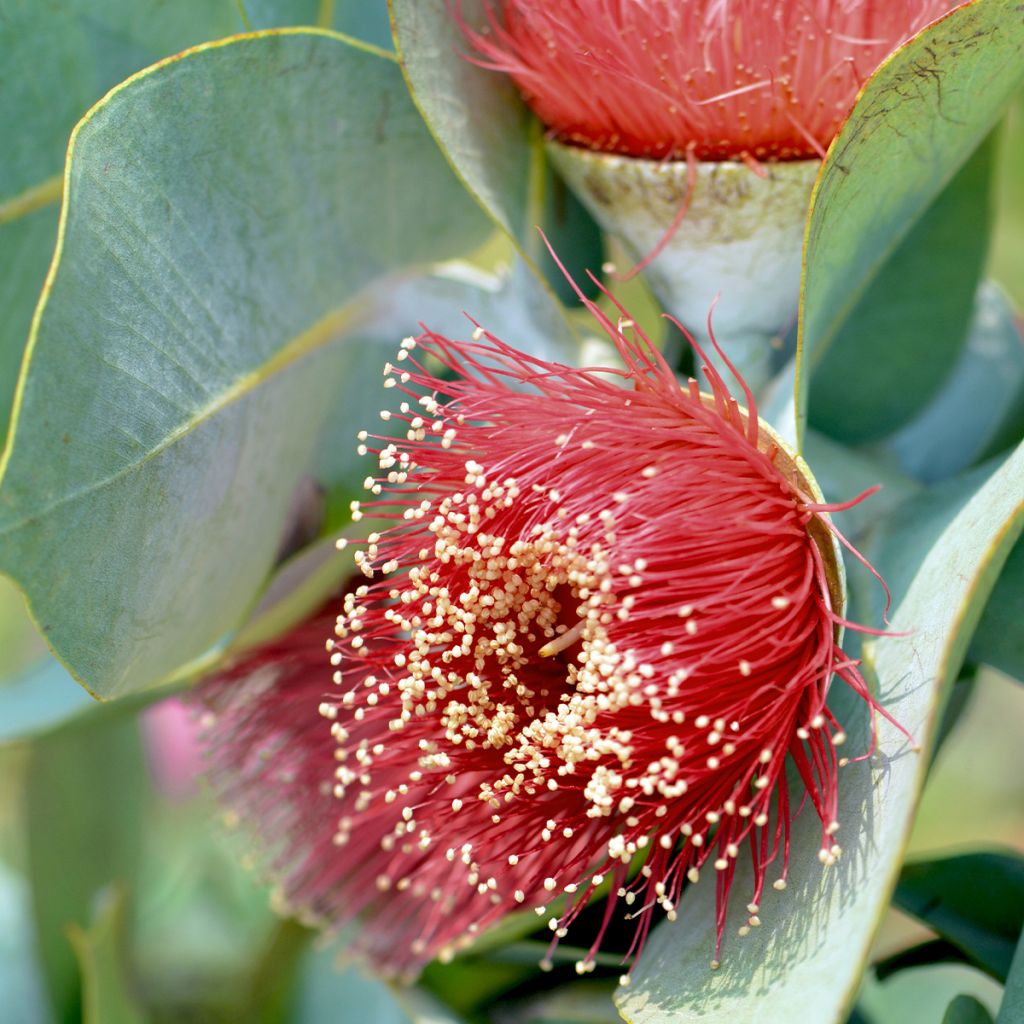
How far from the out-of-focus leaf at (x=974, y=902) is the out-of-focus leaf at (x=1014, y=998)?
0.09 m

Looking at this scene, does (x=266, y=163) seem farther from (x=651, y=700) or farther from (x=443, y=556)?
(x=651, y=700)

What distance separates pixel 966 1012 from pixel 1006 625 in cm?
19

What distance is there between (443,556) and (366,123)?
9.3 inches

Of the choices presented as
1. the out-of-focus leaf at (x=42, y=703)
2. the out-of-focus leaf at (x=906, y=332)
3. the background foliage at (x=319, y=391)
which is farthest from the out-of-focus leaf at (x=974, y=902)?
the out-of-focus leaf at (x=42, y=703)

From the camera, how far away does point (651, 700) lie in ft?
1.90

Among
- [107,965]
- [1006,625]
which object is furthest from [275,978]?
[1006,625]

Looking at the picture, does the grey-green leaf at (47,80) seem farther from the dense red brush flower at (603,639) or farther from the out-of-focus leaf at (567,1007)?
the out-of-focus leaf at (567,1007)

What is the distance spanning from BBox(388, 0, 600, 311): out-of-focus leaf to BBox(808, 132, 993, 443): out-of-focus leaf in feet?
0.62

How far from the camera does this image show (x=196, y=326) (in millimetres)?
594

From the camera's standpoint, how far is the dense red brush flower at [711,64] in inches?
23.6

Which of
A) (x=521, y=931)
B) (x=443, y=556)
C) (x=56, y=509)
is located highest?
(x=56, y=509)

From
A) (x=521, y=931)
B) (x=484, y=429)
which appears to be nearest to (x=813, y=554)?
(x=484, y=429)

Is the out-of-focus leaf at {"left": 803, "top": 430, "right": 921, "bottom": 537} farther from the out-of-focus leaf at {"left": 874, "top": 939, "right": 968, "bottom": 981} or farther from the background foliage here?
the out-of-focus leaf at {"left": 874, "top": 939, "right": 968, "bottom": 981}

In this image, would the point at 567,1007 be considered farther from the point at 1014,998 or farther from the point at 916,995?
the point at 916,995
